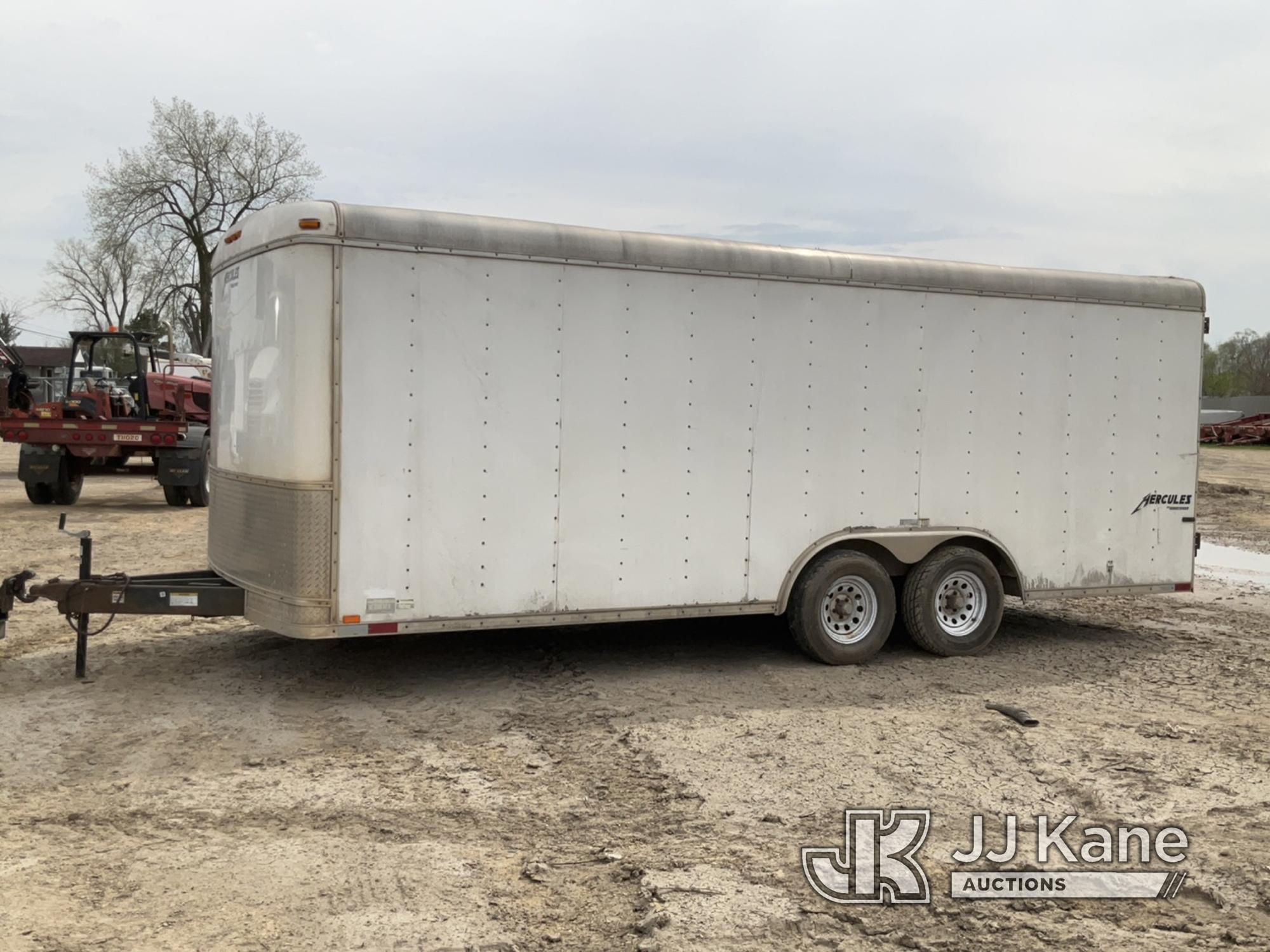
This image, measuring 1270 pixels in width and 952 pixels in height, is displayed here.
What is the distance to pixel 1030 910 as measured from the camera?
4.05 meters

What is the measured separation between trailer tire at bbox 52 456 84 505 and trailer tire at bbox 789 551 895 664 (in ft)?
44.9

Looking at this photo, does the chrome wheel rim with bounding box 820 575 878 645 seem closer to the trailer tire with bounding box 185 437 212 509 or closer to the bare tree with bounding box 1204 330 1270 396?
the trailer tire with bounding box 185 437 212 509

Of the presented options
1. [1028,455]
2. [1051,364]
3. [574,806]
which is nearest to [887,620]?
[1028,455]

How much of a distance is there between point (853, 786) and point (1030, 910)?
128 centimetres

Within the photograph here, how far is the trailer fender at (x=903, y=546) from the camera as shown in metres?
7.30

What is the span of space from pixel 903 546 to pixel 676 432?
1932 mm

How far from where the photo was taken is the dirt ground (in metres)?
3.92

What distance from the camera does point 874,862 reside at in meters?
4.45

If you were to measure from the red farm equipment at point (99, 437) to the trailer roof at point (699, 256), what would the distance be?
10.7 meters

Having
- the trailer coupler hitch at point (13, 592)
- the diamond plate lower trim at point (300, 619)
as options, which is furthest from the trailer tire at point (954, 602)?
the trailer coupler hitch at point (13, 592)

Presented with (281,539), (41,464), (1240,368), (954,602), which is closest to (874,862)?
(281,539)

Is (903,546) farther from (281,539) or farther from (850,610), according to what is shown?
(281,539)

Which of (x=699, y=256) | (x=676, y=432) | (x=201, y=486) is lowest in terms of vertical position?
(x=201, y=486)

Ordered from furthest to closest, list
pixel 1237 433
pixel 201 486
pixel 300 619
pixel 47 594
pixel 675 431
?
1. pixel 1237 433
2. pixel 201 486
3. pixel 675 431
4. pixel 47 594
5. pixel 300 619
